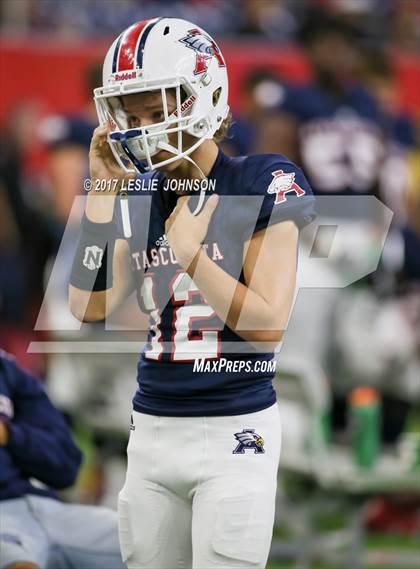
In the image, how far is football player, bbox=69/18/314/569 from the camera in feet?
9.39

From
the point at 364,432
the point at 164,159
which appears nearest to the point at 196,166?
the point at 164,159

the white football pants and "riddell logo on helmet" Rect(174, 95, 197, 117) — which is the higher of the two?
"riddell logo on helmet" Rect(174, 95, 197, 117)

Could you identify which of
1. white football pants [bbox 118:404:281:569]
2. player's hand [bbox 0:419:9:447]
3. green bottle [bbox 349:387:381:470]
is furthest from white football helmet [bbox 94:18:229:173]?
green bottle [bbox 349:387:381:470]

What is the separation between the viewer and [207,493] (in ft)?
9.50

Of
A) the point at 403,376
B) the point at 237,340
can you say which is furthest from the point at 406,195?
the point at 237,340

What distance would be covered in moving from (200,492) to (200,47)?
1.07m

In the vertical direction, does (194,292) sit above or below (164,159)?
below

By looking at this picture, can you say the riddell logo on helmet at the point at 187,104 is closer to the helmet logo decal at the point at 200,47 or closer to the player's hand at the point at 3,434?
the helmet logo decal at the point at 200,47

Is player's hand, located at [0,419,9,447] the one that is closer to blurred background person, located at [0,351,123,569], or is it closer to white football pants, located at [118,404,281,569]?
blurred background person, located at [0,351,123,569]

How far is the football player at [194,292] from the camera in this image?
2861 millimetres

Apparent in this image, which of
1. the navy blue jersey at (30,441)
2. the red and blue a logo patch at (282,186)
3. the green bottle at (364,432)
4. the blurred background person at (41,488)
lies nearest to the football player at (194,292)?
the red and blue a logo patch at (282,186)

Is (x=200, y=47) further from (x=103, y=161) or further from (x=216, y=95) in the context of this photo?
(x=103, y=161)

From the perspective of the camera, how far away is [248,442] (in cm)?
293

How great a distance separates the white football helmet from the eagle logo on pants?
0.66 meters
